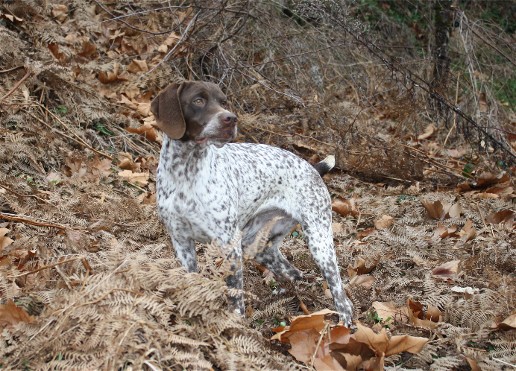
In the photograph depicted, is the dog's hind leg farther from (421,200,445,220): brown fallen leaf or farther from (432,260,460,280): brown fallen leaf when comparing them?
(421,200,445,220): brown fallen leaf

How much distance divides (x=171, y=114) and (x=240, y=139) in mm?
3892

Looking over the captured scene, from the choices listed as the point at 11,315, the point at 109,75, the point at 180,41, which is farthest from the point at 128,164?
the point at 11,315

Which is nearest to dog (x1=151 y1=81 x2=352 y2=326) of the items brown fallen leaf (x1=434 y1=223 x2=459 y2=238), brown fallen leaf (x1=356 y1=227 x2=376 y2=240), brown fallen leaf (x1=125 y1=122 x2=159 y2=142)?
brown fallen leaf (x1=356 y1=227 x2=376 y2=240)

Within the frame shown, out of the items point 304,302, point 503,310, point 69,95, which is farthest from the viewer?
point 69,95

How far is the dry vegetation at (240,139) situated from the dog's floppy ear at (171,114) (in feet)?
2.43

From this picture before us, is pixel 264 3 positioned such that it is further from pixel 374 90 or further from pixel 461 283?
pixel 461 283

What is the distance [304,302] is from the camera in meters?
5.40

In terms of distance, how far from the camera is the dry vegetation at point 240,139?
3.41 m

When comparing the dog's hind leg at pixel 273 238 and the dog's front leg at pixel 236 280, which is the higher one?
the dog's front leg at pixel 236 280

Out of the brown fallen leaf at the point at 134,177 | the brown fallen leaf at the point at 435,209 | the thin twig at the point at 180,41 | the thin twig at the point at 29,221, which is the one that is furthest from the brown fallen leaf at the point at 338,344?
the thin twig at the point at 180,41

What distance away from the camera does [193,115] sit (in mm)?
4555

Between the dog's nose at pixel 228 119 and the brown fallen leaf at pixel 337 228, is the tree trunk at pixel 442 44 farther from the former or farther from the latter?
the dog's nose at pixel 228 119

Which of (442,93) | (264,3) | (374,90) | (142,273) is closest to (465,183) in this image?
(442,93)

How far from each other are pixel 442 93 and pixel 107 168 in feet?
13.2
